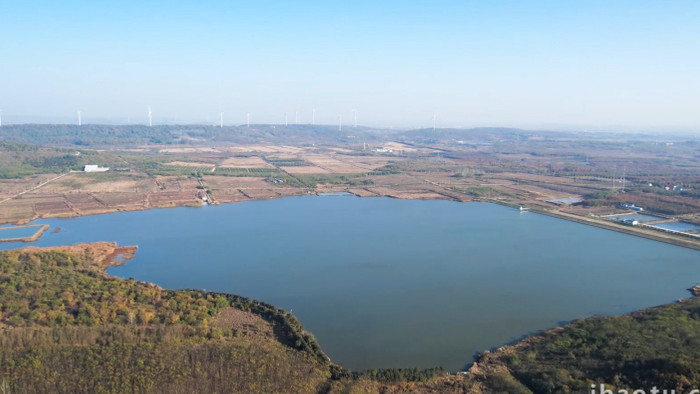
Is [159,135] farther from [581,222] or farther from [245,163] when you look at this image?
[581,222]

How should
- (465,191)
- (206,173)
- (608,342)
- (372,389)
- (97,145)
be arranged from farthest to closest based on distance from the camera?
1. (97,145)
2. (206,173)
3. (465,191)
4. (608,342)
5. (372,389)

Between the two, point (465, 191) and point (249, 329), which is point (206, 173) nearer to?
point (465, 191)

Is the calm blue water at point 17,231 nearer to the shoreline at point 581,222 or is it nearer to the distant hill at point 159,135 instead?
the shoreline at point 581,222

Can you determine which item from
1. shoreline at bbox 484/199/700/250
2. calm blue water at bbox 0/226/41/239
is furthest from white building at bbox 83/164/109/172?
shoreline at bbox 484/199/700/250

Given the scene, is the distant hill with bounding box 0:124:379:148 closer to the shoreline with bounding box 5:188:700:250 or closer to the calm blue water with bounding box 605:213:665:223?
the shoreline with bounding box 5:188:700:250

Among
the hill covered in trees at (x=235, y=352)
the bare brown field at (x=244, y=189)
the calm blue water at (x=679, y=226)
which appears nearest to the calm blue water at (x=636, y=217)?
the calm blue water at (x=679, y=226)

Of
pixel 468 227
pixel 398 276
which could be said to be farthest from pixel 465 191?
pixel 398 276

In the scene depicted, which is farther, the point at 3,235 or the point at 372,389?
the point at 3,235
